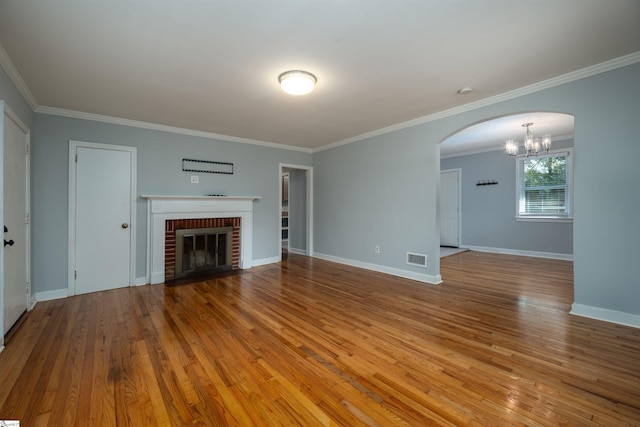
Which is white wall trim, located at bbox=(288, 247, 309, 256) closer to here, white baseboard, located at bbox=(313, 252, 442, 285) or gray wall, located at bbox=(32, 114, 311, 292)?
white baseboard, located at bbox=(313, 252, 442, 285)

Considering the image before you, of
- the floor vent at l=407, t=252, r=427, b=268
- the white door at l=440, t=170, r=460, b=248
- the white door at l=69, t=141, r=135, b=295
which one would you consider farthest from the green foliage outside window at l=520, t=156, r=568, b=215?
the white door at l=69, t=141, r=135, b=295

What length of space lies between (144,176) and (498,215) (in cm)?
752

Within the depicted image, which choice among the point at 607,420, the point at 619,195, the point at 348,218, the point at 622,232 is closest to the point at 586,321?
A: the point at 622,232

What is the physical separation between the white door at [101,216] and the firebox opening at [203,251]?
26.8 inches

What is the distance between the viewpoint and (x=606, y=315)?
8.86 feet

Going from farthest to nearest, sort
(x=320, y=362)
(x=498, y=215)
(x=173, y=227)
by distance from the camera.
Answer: (x=498, y=215), (x=173, y=227), (x=320, y=362)

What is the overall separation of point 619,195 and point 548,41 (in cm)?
165

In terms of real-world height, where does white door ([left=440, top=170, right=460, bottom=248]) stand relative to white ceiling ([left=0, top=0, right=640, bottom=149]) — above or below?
below

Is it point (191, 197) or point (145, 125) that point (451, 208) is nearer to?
point (191, 197)

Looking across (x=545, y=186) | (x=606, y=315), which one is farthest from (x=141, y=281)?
(x=545, y=186)

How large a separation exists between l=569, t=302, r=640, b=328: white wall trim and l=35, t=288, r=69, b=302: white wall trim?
6.14 m

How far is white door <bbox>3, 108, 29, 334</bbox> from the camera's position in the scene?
97.3 inches

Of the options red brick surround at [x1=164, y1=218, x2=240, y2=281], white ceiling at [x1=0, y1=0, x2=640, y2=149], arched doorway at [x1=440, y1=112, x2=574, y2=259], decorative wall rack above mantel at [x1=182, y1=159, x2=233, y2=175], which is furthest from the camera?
arched doorway at [x1=440, y1=112, x2=574, y2=259]

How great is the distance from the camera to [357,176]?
5.29 m
